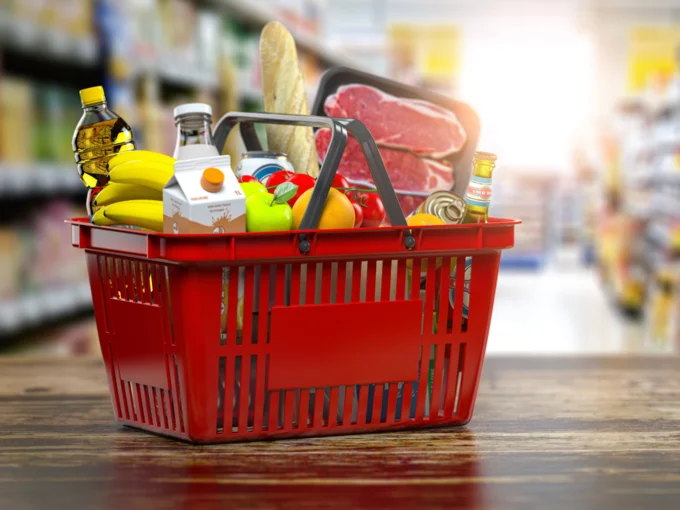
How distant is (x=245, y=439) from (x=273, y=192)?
0.28 meters

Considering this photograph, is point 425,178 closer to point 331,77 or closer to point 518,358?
point 331,77

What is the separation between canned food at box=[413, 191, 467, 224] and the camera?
930 mm

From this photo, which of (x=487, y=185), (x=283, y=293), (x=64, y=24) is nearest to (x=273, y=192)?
(x=283, y=293)

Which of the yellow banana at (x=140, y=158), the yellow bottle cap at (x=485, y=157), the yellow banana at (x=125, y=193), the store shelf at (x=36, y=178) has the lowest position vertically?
the store shelf at (x=36, y=178)

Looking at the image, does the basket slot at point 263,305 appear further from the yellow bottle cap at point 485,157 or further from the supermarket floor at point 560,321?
the supermarket floor at point 560,321

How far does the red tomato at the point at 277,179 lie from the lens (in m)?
0.92

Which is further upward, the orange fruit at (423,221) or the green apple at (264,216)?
the green apple at (264,216)

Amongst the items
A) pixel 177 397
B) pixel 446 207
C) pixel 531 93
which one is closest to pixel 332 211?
pixel 446 207

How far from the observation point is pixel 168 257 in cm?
76

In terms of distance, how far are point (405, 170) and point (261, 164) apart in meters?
0.24

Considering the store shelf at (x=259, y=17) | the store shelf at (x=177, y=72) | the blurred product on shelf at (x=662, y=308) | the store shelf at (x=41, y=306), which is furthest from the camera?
the blurred product on shelf at (x=662, y=308)

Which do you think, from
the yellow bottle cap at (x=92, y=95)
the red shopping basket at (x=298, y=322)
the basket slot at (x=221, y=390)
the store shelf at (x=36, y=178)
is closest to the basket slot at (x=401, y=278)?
the red shopping basket at (x=298, y=322)

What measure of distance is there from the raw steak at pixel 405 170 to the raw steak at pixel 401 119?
0.06 ft

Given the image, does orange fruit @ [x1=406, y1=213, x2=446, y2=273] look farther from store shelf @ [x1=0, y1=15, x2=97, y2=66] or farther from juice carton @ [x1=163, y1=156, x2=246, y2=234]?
store shelf @ [x1=0, y1=15, x2=97, y2=66]
